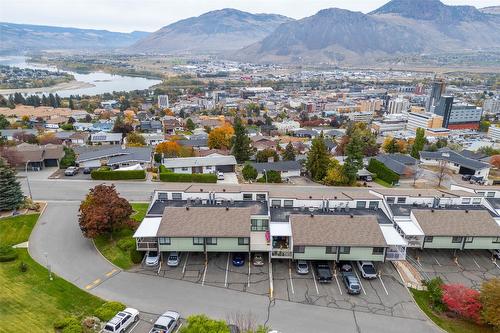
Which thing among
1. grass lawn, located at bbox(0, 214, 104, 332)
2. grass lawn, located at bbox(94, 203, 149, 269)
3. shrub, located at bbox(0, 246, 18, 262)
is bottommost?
grass lawn, located at bbox(94, 203, 149, 269)

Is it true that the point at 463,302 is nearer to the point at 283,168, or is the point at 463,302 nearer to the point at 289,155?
the point at 283,168

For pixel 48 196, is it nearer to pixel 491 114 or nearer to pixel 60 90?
pixel 491 114

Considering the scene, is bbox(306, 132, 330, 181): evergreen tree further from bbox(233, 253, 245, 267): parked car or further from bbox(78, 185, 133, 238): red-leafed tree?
bbox(78, 185, 133, 238): red-leafed tree

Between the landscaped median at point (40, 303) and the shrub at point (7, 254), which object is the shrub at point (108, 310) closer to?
the landscaped median at point (40, 303)

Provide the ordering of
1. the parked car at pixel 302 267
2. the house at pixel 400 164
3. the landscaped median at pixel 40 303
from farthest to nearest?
the house at pixel 400 164 → the parked car at pixel 302 267 → the landscaped median at pixel 40 303

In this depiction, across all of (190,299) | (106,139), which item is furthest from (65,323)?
(106,139)

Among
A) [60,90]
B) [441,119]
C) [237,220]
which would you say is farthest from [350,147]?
[60,90]

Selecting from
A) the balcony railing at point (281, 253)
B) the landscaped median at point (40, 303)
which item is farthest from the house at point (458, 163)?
the landscaped median at point (40, 303)

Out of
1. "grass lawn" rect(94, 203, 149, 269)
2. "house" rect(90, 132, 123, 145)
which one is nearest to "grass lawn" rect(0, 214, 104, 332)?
"grass lawn" rect(94, 203, 149, 269)
